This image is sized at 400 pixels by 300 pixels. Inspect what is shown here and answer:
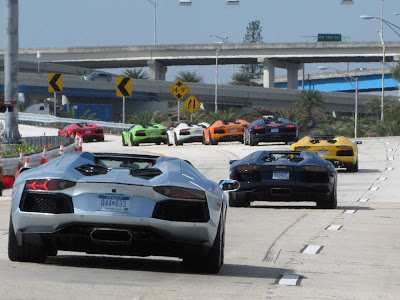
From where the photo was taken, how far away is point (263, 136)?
4353 cm

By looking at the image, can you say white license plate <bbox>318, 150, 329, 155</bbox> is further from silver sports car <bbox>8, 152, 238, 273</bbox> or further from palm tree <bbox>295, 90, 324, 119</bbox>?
palm tree <bbox>295, 90, 324, 119</bbox>

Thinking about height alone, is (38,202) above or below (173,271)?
above

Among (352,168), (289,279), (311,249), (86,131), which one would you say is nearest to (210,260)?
(289,279)

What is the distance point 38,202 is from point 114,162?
211cm

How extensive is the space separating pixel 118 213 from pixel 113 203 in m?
0.10

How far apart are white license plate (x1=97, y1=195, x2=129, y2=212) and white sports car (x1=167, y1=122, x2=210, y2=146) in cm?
3897

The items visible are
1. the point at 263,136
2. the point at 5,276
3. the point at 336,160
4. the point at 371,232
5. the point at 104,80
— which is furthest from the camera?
the point at 104,80

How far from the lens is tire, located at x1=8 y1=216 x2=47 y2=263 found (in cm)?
919

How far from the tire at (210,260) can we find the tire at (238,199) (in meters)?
9.04

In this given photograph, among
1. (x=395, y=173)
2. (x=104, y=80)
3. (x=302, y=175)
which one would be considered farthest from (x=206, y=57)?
(x=302, y=175)

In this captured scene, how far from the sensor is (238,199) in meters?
18.4

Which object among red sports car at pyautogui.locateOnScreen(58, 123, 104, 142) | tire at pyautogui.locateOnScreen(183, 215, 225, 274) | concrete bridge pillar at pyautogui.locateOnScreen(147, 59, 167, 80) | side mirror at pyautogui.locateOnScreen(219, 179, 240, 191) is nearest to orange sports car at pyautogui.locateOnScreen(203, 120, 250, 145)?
red sports car at pyautogui.locateOnScreen(58, 123, 104, 142)

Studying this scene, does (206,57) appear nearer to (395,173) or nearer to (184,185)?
(395,173)

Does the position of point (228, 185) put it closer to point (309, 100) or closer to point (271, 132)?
point (271, 132)
